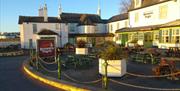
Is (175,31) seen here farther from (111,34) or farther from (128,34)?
(111,34)

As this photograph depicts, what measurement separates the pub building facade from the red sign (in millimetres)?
12885

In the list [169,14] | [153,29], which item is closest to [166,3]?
[169,14]

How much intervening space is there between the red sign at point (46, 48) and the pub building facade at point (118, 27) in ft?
42.3

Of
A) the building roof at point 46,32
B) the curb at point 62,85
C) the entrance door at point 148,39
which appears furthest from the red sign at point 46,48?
the building roof at point 46,32

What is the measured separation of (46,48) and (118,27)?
33.4 metres

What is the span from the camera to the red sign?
19734mm

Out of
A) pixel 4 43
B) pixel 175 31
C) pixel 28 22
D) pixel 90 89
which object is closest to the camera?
pixel 90 89

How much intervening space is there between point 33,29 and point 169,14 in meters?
27.3

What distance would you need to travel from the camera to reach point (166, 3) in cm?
2989

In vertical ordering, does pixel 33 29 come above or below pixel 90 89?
above

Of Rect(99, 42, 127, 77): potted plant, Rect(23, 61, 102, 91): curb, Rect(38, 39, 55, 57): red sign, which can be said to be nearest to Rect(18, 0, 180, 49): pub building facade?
Rect(38, 39, 55, 57): red sign

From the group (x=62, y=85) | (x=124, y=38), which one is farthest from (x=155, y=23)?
(x=62, y=85)

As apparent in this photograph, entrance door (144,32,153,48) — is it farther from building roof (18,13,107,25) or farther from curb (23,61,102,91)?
curb (23,61,102,91)

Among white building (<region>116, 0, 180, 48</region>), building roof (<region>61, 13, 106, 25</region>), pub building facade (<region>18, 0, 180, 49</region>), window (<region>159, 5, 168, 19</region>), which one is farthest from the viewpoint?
building roof (<region>61, 13, 106, 25</region>)
